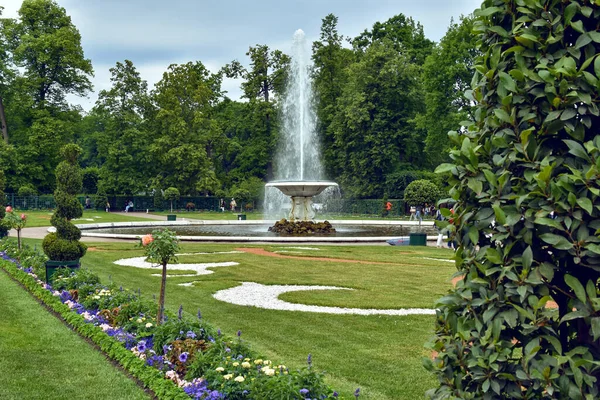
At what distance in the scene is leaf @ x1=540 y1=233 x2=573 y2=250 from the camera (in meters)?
2.72

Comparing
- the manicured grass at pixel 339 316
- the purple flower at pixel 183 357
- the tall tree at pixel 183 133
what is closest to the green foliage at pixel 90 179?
the tall tree at pixel 183 133

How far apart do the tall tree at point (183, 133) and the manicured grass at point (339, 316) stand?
36.2m

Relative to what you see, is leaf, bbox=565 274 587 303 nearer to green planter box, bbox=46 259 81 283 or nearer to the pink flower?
the pink flower

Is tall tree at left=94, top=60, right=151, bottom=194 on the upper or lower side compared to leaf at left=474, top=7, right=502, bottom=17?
upper

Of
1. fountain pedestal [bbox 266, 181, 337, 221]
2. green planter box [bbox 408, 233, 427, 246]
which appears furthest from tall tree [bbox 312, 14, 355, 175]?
green planter box [bbox 408, 233, 427, 246]

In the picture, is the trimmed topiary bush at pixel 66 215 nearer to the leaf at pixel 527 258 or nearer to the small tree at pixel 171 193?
the leaf at pixel 527 258

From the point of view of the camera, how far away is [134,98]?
57031mm

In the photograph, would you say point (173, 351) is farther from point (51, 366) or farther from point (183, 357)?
point (51, 366)

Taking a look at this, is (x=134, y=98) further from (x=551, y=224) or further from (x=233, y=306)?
(x=551, y=224)

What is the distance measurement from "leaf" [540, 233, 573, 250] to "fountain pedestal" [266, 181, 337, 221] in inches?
1057

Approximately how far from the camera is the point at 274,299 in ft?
36.3

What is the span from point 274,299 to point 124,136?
47.5m

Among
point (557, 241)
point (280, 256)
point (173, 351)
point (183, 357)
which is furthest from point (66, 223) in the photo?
point (557, 241)

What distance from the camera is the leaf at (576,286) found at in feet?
8.98
